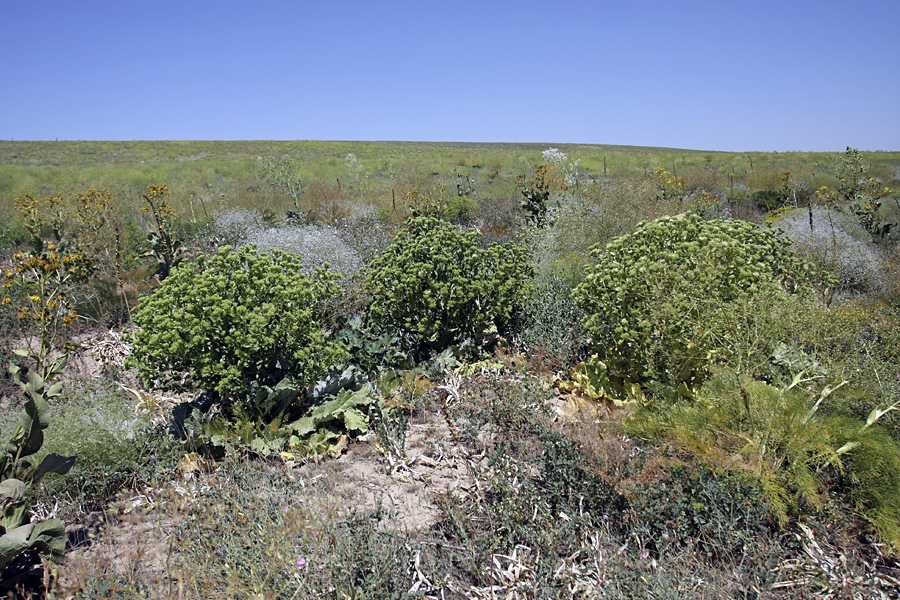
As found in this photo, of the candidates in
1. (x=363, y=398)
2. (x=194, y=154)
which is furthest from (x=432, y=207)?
(x=194, y=154)

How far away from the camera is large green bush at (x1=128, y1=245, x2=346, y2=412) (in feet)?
10.9

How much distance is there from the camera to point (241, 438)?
11.2ft

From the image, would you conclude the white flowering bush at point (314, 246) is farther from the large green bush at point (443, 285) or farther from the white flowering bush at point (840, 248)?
the white flowering bush at point (840, 248)

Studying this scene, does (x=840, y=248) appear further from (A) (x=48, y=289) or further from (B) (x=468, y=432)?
(A) (x=48, y=289)

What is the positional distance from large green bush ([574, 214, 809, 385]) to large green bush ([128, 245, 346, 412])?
74.3 inches

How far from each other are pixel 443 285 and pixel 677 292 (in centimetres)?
166

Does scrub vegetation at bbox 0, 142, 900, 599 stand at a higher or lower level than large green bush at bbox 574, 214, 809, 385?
lower

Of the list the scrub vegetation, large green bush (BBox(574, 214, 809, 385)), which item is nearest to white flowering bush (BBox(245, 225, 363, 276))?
the scrub vegetation

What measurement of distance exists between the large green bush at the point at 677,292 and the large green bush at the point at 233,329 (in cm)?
189

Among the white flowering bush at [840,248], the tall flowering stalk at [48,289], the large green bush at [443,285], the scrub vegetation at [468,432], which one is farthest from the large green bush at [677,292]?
the tall flowering stalk at [48,289]

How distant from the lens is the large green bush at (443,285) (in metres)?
4.27

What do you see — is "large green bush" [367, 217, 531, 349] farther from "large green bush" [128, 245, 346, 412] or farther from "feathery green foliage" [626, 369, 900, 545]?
"feathery green foliage" [626, 369, 900, 545]

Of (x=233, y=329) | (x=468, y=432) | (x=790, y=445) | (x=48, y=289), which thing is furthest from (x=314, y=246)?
(x=790, y=445)

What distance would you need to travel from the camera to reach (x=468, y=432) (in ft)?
11.4
